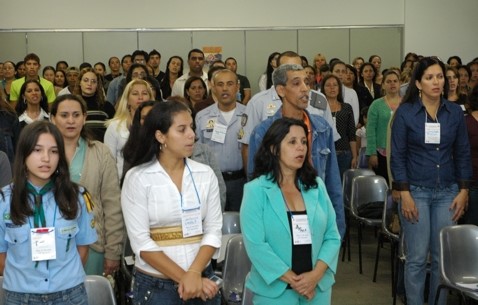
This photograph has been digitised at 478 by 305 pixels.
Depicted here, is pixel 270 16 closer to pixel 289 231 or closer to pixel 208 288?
pixel 289 231

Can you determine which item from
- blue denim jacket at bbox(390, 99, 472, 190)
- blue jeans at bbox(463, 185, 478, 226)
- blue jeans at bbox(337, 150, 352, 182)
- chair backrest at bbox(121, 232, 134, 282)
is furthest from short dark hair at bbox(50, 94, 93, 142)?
blue jeans at bbox(337, 150, 352, 182)

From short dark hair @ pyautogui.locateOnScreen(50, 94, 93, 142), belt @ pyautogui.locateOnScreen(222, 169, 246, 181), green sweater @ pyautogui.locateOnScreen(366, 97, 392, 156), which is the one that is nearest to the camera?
short dark hair @ pyautogui.locateOnScreen(50, 94, 93, 142)

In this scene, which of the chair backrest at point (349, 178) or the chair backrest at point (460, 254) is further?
the chair backrest at point (349, 178)

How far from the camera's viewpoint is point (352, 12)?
12680 mm

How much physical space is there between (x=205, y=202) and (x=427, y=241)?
1852 mm

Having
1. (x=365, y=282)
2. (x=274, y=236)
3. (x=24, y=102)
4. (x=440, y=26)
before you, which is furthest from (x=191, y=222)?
(x=440, y=26)

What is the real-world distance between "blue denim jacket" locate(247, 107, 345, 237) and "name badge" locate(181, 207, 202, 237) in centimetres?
101

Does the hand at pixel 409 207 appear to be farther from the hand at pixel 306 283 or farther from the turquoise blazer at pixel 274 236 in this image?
the hand at pixel 306 283

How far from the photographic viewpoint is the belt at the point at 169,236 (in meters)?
2.95

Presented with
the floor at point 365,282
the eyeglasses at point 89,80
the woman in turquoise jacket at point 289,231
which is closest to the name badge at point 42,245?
the woman in turquoise jacket at point 289,231

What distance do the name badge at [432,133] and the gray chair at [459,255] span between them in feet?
1.73

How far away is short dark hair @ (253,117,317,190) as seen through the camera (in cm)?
333

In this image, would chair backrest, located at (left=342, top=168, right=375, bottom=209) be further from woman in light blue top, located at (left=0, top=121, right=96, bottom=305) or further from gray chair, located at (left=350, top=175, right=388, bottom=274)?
woman in light blue top, located at (left=0, top=121, right=96, bottom=305)

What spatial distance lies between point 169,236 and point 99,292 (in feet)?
1.68
